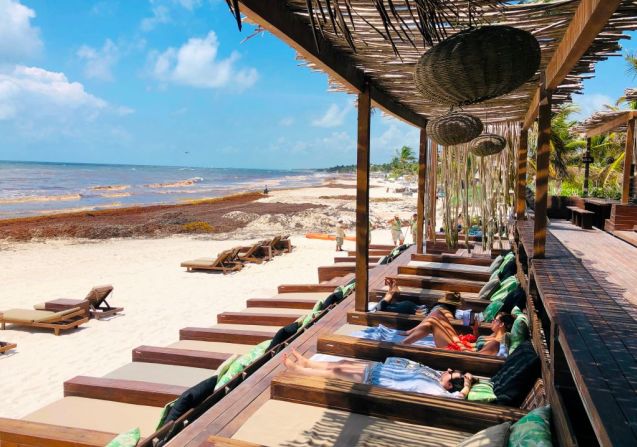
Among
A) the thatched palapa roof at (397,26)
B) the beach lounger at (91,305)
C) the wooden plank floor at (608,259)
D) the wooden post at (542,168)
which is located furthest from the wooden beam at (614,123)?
the beach lounger at (91,305)

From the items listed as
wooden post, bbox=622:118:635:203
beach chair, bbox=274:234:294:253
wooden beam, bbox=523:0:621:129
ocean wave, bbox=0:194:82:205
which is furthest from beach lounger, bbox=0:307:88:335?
ocean wave, bbox=0:194:82:205

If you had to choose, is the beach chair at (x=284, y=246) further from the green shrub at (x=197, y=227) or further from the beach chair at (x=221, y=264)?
the green shrub at (x=197, y=227)

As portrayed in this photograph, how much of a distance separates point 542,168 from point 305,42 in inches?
101

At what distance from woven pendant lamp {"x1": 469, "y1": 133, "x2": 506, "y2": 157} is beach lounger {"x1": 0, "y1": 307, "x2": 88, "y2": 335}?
6.82 metres

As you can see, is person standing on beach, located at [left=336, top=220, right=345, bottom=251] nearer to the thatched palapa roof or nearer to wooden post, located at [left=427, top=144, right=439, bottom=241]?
wooden post, located at [left=427, top=144, right=439, bottom=241]

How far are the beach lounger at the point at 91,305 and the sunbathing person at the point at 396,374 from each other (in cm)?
616

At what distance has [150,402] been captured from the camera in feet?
10.9

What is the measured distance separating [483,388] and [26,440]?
2.71 metres

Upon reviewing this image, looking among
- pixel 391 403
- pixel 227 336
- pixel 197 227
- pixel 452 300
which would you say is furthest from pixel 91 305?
pixel 197 227

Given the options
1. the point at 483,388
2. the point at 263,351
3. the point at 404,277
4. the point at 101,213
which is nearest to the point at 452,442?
the point at 483,388

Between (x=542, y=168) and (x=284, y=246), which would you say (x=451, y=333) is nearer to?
(x=542, y=168)

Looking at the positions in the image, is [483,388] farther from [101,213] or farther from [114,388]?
[101,213]

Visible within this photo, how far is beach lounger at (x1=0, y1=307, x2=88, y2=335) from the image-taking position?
24.8ft

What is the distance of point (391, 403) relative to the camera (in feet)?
9.02
